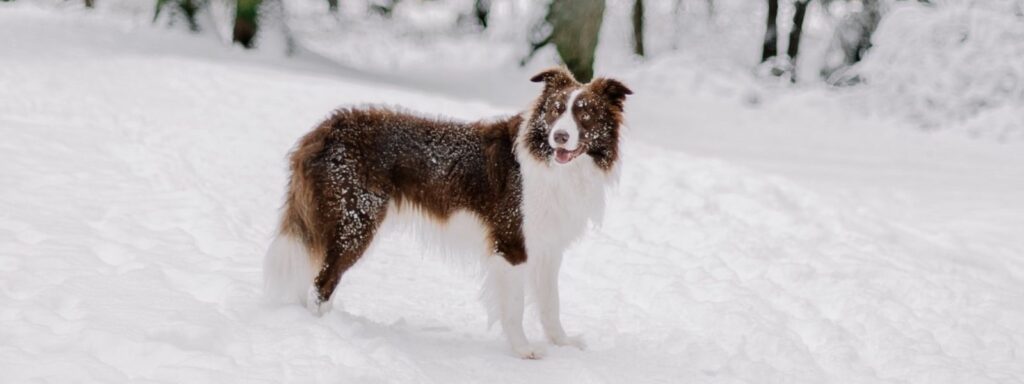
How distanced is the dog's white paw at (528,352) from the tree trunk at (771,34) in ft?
58.6

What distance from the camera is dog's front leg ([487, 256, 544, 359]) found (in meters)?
4.62

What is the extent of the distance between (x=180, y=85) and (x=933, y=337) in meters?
9.82

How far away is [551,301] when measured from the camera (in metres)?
4.93

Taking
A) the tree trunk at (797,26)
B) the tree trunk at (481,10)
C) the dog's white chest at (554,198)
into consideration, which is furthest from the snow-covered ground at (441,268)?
the tree trunk at (797,26)

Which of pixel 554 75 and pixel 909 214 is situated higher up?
pixel 554 75

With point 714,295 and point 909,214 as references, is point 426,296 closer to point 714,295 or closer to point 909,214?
point 714,295

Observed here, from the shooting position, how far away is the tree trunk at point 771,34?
20844mm

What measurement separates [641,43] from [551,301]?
63.7 ft

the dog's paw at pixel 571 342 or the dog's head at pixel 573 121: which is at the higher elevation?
the dog's head at pixel 573 121

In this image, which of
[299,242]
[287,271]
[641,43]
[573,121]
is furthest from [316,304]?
[641,43]

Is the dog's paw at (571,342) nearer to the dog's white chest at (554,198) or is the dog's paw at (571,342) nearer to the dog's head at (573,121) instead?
the dog's white chest at (554,198)

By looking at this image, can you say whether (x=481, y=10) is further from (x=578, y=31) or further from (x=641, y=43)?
(x=578, y=31)

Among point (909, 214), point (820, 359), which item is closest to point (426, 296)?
point (820, 359)

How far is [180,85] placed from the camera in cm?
1190
